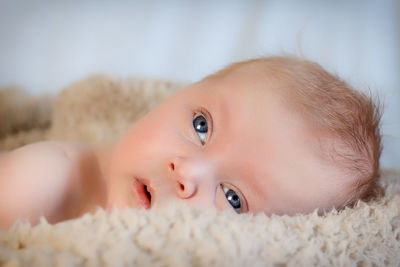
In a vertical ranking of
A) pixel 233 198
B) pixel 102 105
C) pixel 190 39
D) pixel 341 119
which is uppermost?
pixel 190 39

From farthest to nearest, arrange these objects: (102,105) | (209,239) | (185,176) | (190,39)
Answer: (190,39) → (102,105) → (185,176) → (209,239)

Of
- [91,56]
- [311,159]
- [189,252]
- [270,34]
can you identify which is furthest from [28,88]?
[189,252]

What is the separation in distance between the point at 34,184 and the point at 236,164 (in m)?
0.43

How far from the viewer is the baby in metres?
0.98

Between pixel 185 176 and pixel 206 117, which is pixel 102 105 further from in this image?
pixel 185 176

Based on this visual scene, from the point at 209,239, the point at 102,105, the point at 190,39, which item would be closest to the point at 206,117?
the point at 209,239

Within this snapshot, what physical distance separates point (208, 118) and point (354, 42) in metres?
1.40

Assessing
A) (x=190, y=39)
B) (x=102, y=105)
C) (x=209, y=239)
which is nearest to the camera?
(x=209, y=239)

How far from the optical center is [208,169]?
97 centimetres

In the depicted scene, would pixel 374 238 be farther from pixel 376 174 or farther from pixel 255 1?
pixel 255 1

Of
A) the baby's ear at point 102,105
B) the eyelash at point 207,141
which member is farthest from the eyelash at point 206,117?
the baby's ear at point 102,105

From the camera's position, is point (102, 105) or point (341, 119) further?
point (102, 105)

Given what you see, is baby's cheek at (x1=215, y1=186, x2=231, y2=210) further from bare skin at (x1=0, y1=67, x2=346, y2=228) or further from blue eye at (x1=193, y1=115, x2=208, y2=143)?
blue eye at (x1=193, y1=115, x2=208, y2=143)

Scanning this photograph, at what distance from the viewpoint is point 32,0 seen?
1.87 m
